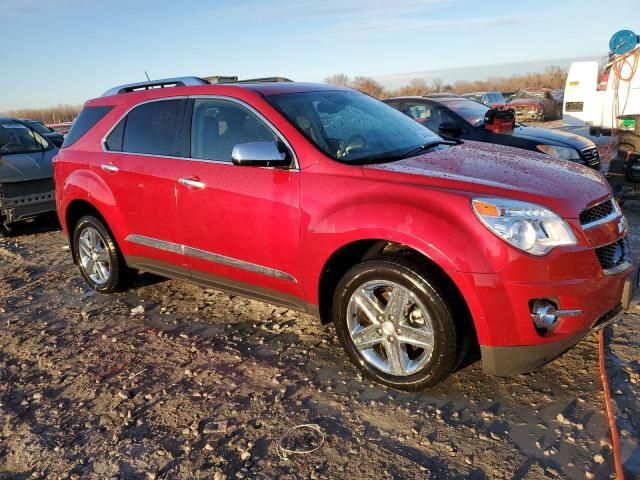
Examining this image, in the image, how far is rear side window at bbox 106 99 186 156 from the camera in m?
4.23

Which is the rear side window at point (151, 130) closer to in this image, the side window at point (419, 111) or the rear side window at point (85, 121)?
the rear side window at point (85, 121)

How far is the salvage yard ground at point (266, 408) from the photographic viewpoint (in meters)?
2.62

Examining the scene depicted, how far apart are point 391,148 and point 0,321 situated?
369 centimetres

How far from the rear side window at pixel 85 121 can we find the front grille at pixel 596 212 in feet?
12.8

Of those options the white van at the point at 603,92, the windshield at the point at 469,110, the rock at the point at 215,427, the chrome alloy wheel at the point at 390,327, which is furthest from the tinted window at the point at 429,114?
the rock at the point at 215,427

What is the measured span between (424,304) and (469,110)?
5.71m

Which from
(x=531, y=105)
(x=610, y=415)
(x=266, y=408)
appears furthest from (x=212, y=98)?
(x=531, y=105)

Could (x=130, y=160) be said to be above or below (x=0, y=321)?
above

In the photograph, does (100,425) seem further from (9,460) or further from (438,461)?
(438,461)

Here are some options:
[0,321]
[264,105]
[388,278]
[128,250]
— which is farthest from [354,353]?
[0,321]

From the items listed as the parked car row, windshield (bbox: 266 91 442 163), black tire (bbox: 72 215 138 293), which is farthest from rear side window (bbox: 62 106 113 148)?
the parked car row

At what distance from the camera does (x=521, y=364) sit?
9.39ft

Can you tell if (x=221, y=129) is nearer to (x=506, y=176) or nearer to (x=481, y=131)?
(x=506, y=176)

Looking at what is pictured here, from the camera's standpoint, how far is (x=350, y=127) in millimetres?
3877
